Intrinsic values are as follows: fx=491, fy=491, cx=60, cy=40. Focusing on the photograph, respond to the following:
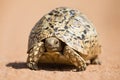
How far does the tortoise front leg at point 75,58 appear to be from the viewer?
991 cm

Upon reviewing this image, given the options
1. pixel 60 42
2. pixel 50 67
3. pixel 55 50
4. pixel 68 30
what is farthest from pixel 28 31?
pixel 55 50

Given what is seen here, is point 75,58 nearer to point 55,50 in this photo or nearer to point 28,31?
point 55,50

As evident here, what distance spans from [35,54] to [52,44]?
0.47m

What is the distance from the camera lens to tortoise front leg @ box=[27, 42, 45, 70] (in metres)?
9.98

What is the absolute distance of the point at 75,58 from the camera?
9961 mm

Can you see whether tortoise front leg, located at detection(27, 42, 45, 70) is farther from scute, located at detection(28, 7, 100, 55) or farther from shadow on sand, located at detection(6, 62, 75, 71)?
shadow on sand, located at detection(6, 62, 75, 71)

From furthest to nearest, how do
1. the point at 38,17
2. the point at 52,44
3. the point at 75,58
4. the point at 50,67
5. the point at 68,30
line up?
1. the point at 38,17
2. the point at 50,67
3. the point at 68,30
4. the point at 75,58
5. the point at 52,44

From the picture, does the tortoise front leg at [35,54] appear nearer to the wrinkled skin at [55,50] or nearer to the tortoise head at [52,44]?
the wrinkled skin at [55,50]

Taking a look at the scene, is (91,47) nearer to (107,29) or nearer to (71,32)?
(71,32)

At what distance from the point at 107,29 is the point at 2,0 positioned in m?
9.03

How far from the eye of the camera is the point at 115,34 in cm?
2244

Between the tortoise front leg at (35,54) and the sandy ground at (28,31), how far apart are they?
6.5 inches

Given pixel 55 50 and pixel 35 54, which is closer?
pixel 55 50

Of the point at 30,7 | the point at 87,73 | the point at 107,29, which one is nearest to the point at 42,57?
the point at 87,73
